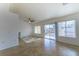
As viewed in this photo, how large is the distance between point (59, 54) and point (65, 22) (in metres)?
0.72

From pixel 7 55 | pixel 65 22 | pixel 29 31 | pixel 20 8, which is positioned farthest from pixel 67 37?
pixel 7 55

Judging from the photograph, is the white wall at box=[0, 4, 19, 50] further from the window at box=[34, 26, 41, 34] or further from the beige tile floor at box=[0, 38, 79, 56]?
the window at box=[34, 26, 41, 34]

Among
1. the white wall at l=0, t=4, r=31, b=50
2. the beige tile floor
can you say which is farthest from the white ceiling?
the beige tile floor

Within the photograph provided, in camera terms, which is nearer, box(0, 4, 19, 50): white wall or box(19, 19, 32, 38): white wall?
Result: box(0, 4, 19, 50): white wall

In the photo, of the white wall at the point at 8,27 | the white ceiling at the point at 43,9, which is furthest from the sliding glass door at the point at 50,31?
the white wall at the point at 8,27

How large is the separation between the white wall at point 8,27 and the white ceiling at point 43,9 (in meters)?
0.18

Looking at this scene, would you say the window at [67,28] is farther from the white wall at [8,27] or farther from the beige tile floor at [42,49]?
the white wall at [8,27]

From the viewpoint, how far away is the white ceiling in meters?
1.94

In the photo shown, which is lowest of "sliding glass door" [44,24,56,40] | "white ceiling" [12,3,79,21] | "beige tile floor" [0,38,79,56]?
"beige tile floor" [0,38,79,56]

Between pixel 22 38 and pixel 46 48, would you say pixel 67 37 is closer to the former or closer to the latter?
pixel 46 48

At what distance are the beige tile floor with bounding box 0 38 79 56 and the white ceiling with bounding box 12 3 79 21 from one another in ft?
1.95

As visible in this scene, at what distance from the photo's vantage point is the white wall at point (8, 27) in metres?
1.90

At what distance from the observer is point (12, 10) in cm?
195

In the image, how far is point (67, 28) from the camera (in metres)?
1.98
